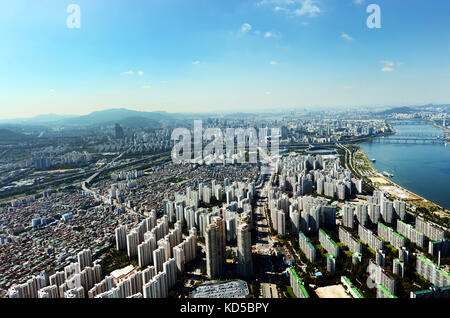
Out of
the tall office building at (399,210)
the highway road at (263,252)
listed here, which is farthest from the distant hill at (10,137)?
the tall office building at (399,210)

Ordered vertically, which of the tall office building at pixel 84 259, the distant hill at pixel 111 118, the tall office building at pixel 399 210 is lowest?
the tall office building at pixel 84 259

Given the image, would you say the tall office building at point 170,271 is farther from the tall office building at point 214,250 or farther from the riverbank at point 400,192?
the riverbank at point 400,192

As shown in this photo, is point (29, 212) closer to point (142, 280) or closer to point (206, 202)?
point (206, 202)

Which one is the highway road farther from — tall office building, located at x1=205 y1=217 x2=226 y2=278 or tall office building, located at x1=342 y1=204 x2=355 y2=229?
tall office building, located at x1=342 y1=204 x2=355 y2=229

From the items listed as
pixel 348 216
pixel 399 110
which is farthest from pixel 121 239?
pixel 399 110

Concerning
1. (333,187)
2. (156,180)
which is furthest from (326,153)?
(156,180)

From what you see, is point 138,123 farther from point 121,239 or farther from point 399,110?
point 399,110

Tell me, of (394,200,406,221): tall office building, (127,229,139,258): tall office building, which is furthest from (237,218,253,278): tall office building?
(394,200,406,221): tall office building
